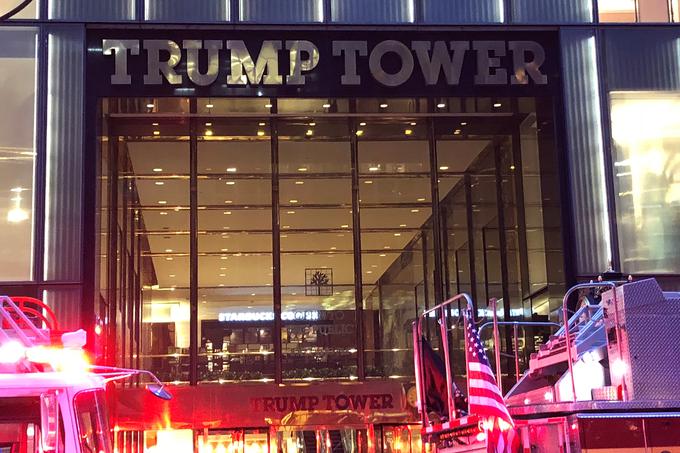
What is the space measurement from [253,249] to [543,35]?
22.8 feet

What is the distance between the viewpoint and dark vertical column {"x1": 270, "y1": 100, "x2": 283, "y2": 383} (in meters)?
19.3

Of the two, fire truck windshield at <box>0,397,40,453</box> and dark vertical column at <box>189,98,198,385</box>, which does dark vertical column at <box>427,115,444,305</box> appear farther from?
fire truck windshield at <box>0,397,40,453</box>

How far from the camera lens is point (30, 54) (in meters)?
17.2

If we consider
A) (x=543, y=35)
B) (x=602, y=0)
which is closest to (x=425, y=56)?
(x=543, y=35)

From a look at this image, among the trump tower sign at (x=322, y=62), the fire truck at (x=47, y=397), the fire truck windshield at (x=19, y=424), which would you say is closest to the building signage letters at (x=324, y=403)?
the trump tower sign at (x=322, y=62)

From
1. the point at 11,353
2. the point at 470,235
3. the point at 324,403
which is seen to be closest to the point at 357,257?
the point at 470,235

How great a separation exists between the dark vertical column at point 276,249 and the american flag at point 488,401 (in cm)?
1119

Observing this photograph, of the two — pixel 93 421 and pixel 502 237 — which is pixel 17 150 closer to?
pixel 502 237

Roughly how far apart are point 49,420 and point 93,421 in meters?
0.70

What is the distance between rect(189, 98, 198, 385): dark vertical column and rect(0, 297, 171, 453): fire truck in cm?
1122

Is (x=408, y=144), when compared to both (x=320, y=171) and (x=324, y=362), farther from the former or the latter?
(x=324, y=362)

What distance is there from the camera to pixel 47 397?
23.4ft

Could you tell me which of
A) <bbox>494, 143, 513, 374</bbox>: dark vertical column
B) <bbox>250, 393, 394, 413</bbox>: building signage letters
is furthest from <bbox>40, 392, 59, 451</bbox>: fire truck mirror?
<bbox>494, 143, 513, 374</bbox>: dark vertical column

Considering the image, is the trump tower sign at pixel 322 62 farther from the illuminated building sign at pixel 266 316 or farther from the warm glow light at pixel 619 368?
the warm glow light at pixel 619 368
